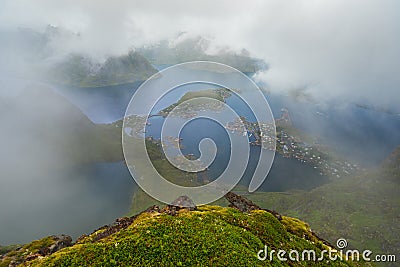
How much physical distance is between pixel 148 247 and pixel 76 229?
212535mm

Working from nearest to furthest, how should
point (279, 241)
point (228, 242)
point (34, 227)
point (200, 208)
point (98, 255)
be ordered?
point (98, 255) < point (228, 242) < point (279, 241) < point (200, 208) < point (34, 227)

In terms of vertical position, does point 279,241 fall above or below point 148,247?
above

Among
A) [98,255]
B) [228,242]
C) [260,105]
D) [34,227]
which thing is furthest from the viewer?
[34,227]

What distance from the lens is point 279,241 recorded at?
24.7 metres

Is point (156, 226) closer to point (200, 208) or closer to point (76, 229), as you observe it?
point (200, 208)

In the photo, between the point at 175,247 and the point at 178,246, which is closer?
the point at 175,247

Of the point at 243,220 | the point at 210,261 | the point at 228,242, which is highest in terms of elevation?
the point at 243,220

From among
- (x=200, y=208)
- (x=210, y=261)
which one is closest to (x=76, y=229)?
(x=200, y=208)

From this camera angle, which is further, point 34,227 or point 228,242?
point 34,227

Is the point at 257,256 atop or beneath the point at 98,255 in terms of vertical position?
atop

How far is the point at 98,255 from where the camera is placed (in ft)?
57.8

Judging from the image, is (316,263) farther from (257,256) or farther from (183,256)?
(183,256)

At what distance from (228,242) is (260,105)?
11.5 metres

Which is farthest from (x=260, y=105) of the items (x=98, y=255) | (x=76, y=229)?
(x=76, y=229)
